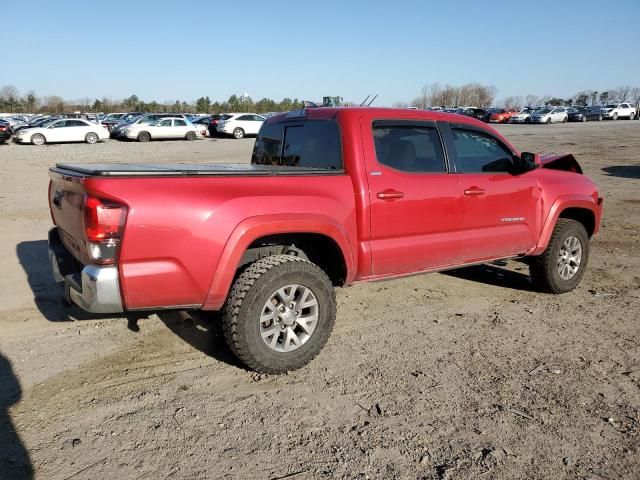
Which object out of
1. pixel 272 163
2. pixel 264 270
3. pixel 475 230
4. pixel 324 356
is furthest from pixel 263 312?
pixel 475 230

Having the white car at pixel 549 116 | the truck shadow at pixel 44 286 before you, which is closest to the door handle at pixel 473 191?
the truck shadow at pixel 44 286

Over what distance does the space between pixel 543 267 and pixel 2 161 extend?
19.6 metres

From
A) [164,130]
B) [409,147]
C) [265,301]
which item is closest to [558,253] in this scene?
[409,147]

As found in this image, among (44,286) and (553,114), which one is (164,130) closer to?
(44,286)

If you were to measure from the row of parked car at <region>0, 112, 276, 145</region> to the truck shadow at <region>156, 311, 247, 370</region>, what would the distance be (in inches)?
1050

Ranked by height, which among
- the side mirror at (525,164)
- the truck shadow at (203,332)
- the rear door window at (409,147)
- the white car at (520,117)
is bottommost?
the truck shadow at (203,332)

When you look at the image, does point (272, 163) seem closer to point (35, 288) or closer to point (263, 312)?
point (263, 312)

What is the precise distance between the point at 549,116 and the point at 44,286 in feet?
171

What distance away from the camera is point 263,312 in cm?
361

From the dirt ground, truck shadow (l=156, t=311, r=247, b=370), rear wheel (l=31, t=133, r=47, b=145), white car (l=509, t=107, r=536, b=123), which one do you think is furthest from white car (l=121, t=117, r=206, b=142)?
white car (l=509, t=107, r=536, b=123)

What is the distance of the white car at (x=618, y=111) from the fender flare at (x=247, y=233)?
60872 mm

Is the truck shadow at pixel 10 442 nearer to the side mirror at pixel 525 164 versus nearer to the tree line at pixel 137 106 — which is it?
the side mirror at pixel 525 164

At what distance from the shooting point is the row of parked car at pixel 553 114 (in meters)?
50.2

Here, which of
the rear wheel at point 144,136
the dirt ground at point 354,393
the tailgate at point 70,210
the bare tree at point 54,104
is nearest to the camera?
the dirt ground at point 354,393
